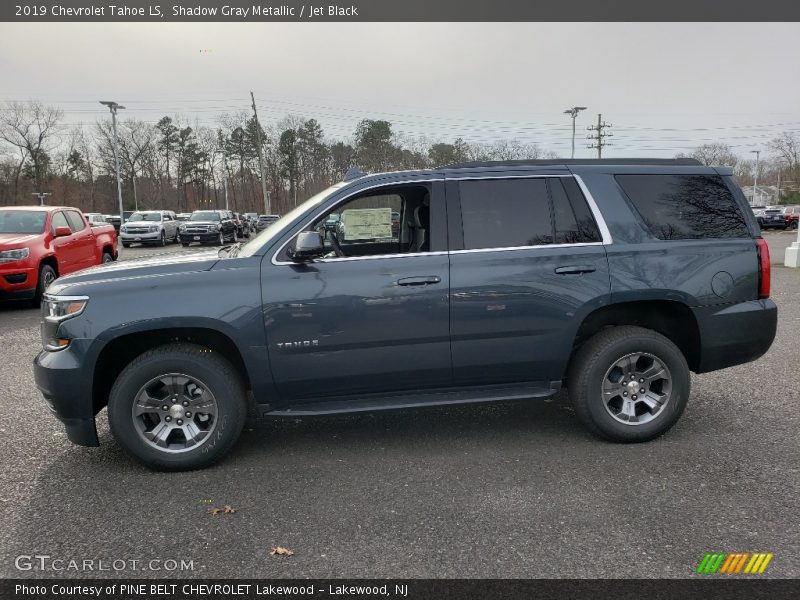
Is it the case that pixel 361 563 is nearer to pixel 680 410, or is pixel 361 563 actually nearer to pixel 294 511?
pixel 294 511

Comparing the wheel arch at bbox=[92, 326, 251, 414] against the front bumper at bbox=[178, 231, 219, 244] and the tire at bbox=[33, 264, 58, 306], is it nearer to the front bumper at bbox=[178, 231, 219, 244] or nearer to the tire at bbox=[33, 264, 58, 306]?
the tire at bbox=[33, 264, 58, 306]

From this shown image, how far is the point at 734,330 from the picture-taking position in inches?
167

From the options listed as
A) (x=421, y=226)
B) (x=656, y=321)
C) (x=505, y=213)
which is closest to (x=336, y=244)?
(x=421, y=226)

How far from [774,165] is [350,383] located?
118650 millimetres

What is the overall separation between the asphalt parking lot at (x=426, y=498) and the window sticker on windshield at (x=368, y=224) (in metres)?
1.54

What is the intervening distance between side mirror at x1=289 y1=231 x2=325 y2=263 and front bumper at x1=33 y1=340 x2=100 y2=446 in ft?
4.71

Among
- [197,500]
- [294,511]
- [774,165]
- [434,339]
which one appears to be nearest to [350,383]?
[434,339]

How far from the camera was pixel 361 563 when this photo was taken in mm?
2783

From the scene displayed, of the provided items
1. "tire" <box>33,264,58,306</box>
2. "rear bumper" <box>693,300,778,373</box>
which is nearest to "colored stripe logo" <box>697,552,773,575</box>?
"rear bumper" <box>693,300,778,373</box>

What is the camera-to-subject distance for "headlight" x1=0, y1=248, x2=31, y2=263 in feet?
32.4

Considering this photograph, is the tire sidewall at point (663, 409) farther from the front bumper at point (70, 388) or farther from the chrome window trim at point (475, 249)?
the front bumper at point (70, 388)

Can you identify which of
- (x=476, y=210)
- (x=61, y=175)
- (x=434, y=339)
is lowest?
(x=434, y=339)

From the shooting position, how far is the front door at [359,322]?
3814 mm

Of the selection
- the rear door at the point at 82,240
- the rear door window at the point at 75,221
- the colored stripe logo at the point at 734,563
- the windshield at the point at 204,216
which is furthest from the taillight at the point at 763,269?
the windshield at the point at 204,216
